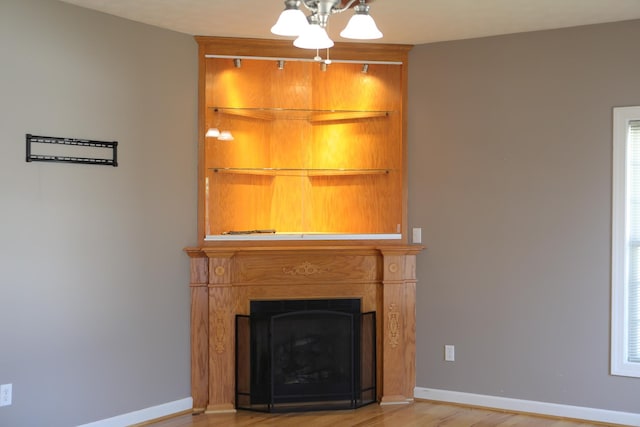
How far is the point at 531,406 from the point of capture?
460 cm

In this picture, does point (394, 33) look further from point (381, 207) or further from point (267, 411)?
point (267, 411)

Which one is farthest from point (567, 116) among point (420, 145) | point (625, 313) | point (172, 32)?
point (172, 32)

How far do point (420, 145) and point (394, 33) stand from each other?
0.84 meters

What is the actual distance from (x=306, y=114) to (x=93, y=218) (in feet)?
6.21

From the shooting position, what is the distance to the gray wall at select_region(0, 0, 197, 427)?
3768 mm

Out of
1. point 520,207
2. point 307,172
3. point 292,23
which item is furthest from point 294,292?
point 292,23

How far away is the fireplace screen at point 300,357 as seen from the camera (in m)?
4.71

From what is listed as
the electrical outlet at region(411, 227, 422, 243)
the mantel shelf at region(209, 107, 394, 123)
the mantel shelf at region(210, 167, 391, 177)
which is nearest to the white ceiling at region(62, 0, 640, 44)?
the mantel shelf at region(209, 107, 394, 123)

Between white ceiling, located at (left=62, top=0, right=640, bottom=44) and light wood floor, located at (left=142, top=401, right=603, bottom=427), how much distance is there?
8.43 ft

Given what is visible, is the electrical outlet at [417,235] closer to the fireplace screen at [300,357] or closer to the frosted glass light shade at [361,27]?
the fireplace screen at [300,357]

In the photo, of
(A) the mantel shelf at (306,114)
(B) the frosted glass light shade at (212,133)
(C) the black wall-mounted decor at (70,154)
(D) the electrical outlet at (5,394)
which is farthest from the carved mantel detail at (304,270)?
(D) the electrical outlet at (5,394)

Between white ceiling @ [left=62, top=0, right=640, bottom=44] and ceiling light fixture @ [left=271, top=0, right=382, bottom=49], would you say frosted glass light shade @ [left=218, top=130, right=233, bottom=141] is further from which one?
ceiling light fixture @ [left=271, top=0, right=382, bottom=49]

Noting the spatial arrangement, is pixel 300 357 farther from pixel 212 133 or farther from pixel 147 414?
pixel 212 133

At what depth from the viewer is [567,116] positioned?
→ 4516 millimetres
